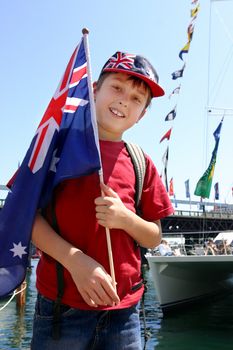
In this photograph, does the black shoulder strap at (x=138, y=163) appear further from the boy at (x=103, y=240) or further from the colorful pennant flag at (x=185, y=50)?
the colorful pennant flag at (x=185, y=50)

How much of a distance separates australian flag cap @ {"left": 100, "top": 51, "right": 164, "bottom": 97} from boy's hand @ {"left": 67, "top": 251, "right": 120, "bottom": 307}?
90 centimetres

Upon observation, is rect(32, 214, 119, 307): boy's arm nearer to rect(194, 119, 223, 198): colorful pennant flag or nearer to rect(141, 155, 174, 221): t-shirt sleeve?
rect(141, 155, 174, 221): t-shirt sleeve

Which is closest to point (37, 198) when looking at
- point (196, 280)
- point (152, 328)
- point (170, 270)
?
point (152, 328)

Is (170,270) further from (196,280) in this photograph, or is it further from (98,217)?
(98,217)

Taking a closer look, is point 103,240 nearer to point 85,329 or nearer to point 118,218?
point 118,218

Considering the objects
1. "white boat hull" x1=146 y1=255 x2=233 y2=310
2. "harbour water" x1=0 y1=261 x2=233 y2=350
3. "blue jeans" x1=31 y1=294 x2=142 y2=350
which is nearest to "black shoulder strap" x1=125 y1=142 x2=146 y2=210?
"blue jeans" x1=31 y1=294 x2=142 y2=350

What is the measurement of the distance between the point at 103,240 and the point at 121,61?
2.84 ft

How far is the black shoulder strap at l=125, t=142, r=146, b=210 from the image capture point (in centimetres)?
199

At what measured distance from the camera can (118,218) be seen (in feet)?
5.58

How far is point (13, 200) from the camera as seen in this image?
1774 millimetres

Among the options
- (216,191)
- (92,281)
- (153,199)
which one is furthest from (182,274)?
(216,191)

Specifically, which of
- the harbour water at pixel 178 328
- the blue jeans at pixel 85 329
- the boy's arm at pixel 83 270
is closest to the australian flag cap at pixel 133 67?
the boy's arm at pixel 83 270

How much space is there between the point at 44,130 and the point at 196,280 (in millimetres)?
13383

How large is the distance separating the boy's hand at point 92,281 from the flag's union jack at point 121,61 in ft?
3.04
